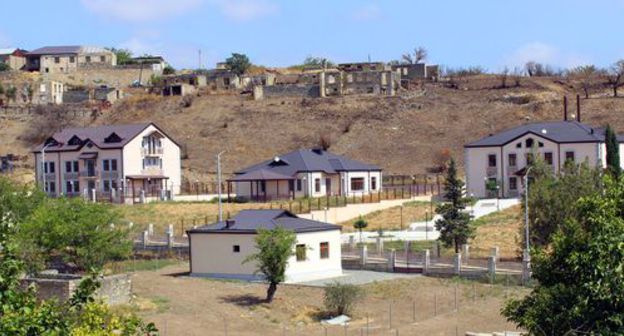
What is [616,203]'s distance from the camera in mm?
21516

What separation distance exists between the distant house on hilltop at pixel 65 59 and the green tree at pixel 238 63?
44.3ft

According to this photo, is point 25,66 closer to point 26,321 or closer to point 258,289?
point 258,289

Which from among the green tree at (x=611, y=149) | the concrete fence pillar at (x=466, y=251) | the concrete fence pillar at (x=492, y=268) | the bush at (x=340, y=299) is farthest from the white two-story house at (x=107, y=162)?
the bush at (x=340, y=299)

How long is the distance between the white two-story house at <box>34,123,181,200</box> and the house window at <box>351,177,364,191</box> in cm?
1204

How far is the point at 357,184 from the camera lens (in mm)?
79812

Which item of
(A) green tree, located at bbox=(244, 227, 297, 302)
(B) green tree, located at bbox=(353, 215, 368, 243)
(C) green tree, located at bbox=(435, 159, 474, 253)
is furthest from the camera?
(B) green tree, located at bbox=(353, 215, 368, 243)

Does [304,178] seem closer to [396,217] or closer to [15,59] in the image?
[396,217]

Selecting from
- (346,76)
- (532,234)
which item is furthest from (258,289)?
(346,76)

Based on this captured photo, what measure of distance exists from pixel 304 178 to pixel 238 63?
67.2 meters

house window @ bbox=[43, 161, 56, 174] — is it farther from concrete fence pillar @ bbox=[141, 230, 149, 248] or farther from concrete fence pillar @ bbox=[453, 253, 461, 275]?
concrete fence pillar @ bbox=[453, 253, 461, 275]

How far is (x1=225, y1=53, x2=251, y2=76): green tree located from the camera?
461ft

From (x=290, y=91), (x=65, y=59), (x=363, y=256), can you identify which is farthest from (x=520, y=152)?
(x=65, y=59)

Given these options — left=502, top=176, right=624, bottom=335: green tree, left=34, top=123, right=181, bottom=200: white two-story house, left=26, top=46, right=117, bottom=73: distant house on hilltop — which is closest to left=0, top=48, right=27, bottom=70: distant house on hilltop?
left=26, top=46, right=117, bottom=73: distant house on hilltop

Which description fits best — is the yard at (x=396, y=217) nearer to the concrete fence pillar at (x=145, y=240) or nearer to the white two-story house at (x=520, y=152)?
the white two-story house at (x=520, y=152)
